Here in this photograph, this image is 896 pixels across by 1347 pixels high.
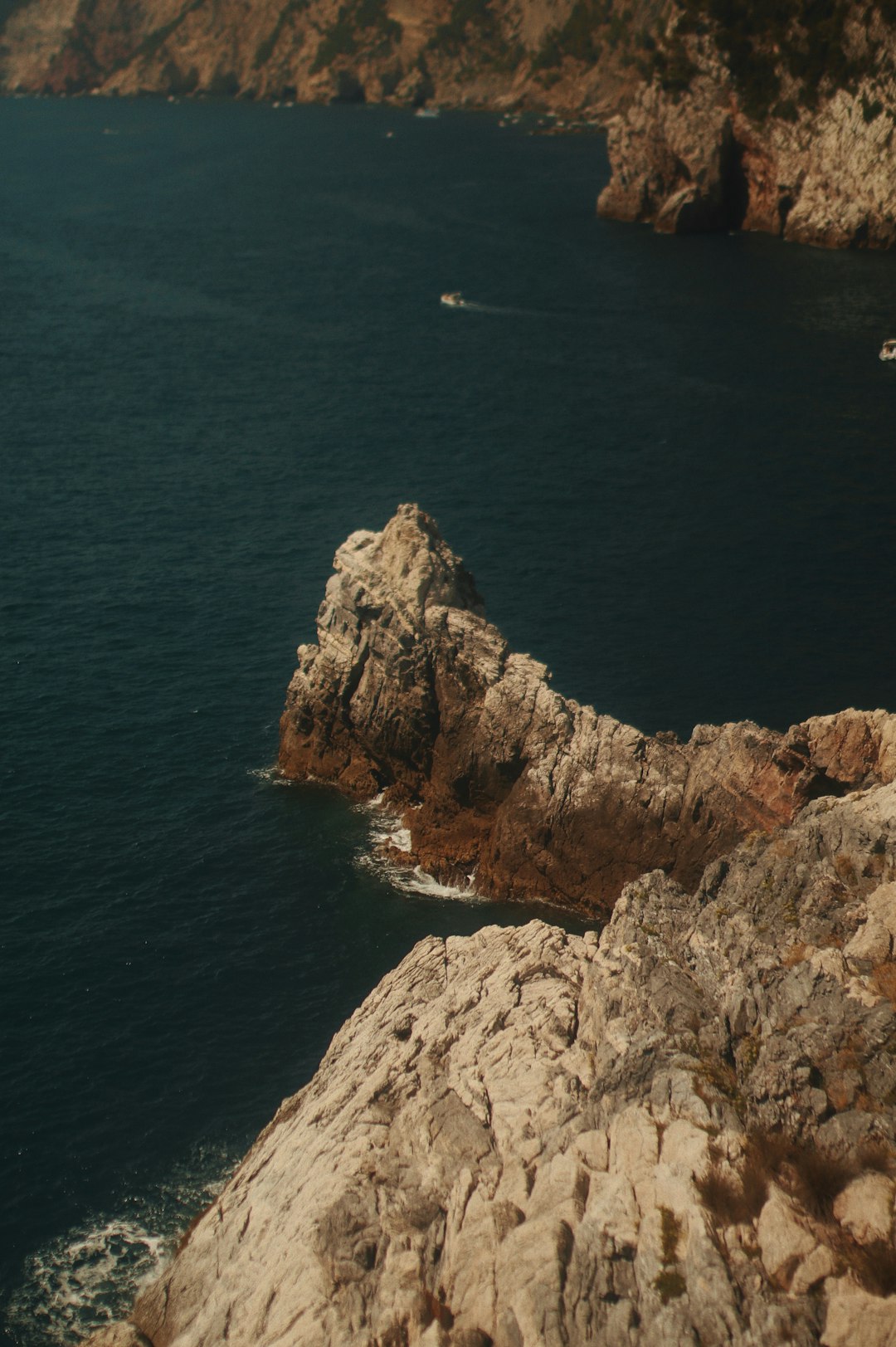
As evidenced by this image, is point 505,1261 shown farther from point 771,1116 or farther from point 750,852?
point 750,852

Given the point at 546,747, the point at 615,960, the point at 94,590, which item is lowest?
the point at 94,590

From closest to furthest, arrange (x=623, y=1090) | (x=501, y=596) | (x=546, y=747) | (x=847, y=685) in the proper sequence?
(x=623, y=1090), (x=546, y=747), (x=847, y=685), (x=501, y=596)

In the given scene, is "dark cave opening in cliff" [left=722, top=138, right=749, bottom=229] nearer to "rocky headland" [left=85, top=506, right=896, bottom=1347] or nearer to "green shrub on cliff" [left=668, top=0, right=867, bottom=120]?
"green shrub on cliff" [left=668, top=0, right=867, bottom=120]

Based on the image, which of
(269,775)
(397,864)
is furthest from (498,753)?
(269,775)

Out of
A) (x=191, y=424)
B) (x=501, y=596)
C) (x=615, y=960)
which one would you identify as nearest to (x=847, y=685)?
(x=501, y=596)

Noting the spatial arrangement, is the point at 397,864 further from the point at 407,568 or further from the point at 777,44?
the point at 777,44
